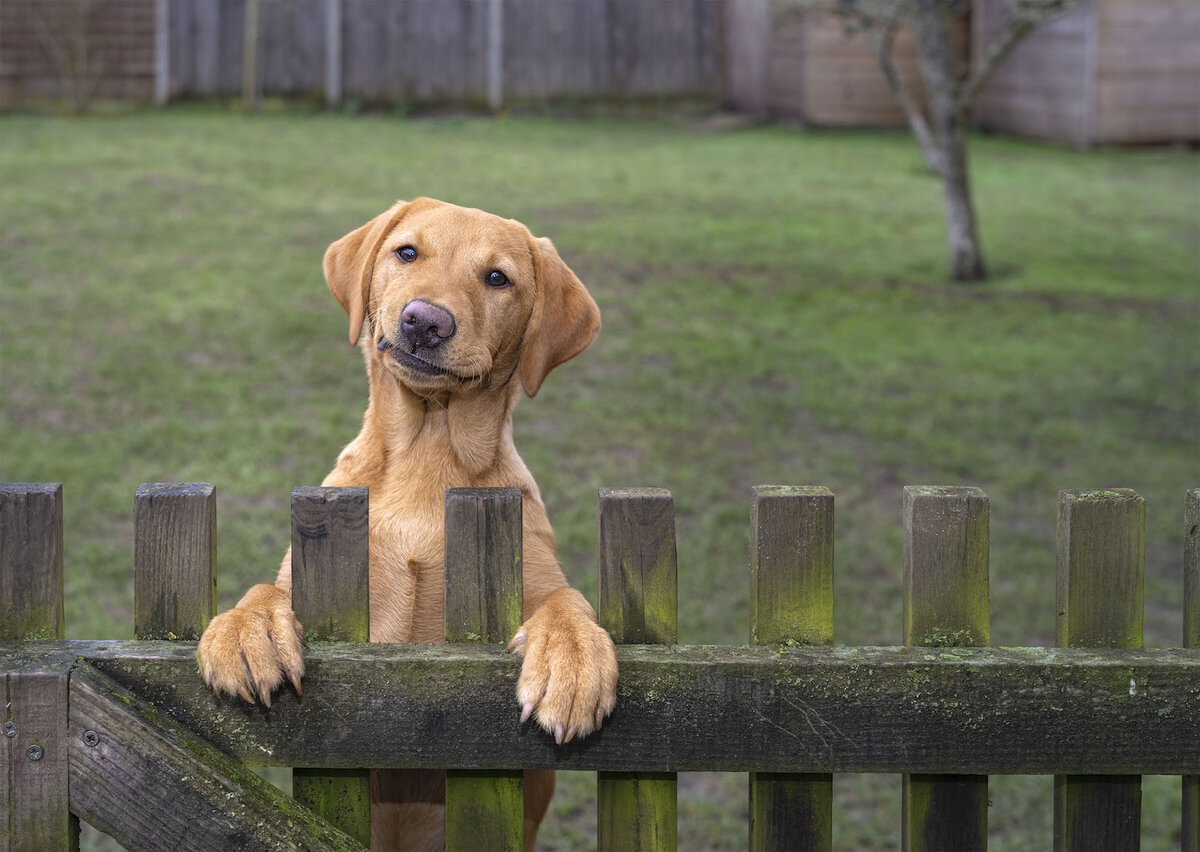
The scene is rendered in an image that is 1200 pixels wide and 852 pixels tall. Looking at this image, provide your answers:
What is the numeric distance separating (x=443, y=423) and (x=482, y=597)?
0.51 metres

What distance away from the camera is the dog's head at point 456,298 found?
227cm

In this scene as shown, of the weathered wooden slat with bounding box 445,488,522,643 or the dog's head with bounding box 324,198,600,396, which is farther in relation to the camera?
the dog's head with bounding box 324,198,600,396

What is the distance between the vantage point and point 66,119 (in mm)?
15109

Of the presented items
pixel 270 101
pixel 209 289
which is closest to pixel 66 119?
pixel 270 101

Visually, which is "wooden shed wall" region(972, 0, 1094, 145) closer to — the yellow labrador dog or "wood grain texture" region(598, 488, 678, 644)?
the yellow labrador dog

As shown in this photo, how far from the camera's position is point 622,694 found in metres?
1.91

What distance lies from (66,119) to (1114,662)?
15332mm

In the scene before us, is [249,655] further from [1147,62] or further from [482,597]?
[1147,62]

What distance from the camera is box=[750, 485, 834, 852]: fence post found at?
2002mm

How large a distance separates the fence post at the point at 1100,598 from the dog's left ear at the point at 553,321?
928 millimetres

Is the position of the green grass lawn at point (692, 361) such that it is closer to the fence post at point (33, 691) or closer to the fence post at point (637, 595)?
the fence post at point (637, 595)

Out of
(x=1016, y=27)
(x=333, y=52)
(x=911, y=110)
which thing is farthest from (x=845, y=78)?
(x=1016, y=27)

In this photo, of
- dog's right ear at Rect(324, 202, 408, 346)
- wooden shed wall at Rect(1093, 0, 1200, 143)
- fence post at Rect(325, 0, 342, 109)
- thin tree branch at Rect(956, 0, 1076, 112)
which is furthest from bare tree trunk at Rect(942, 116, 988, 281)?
fence post at Rect(325, 0, 342, 109)

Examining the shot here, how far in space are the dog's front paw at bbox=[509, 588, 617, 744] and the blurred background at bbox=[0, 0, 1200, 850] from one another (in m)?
2.35
